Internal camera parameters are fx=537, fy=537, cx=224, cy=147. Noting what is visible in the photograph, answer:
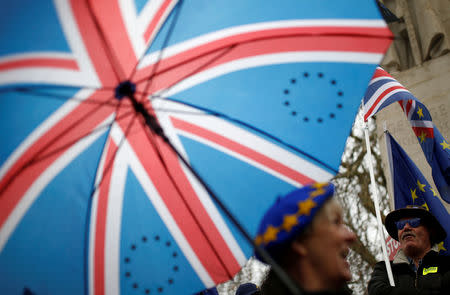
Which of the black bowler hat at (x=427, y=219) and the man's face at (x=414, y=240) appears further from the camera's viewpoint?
the black bowler hat at (x=427, y=219)

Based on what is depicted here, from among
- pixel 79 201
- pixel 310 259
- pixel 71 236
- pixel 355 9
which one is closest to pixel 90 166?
pixel 79 201

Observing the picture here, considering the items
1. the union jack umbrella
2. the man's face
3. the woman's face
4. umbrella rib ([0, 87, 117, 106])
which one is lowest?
the man's face

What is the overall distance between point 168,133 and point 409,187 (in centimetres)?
345

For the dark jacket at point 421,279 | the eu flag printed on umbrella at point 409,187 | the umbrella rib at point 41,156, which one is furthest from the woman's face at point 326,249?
the eu flag printed on umbrella at point 409,187

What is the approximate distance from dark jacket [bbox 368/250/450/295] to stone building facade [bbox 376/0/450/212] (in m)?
2.97

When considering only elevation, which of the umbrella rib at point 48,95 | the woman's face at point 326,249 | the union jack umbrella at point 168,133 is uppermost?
the umbrella rib at point 48,95

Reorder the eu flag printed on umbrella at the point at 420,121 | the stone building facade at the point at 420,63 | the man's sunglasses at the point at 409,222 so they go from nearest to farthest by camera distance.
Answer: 1. the man's sunglasses at the point at 409,222
2. the eu flag printed on umbrella at the point at 420,121
3. the stone building facade at the point at 420,63

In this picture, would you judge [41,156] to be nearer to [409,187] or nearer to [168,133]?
[168,133]

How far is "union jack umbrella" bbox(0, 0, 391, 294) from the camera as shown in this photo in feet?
8.42

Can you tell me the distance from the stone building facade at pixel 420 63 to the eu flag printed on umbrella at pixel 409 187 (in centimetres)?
156

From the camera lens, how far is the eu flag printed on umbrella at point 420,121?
4.92 m

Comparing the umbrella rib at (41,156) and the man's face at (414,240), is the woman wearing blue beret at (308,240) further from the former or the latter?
the man's face at (414,240)

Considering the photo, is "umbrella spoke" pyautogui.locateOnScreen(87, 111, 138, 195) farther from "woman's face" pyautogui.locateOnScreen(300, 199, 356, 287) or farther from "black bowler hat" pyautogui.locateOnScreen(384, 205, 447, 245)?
"black bowler hat" pyautogui.locateOnScreen(384, 205, 447, 245)

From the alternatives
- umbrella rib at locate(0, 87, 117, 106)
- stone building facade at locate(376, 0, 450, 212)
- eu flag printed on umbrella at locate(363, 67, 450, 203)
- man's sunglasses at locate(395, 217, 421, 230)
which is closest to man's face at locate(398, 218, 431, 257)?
man's sunglasses at locate(395, 217, 421, 230)
